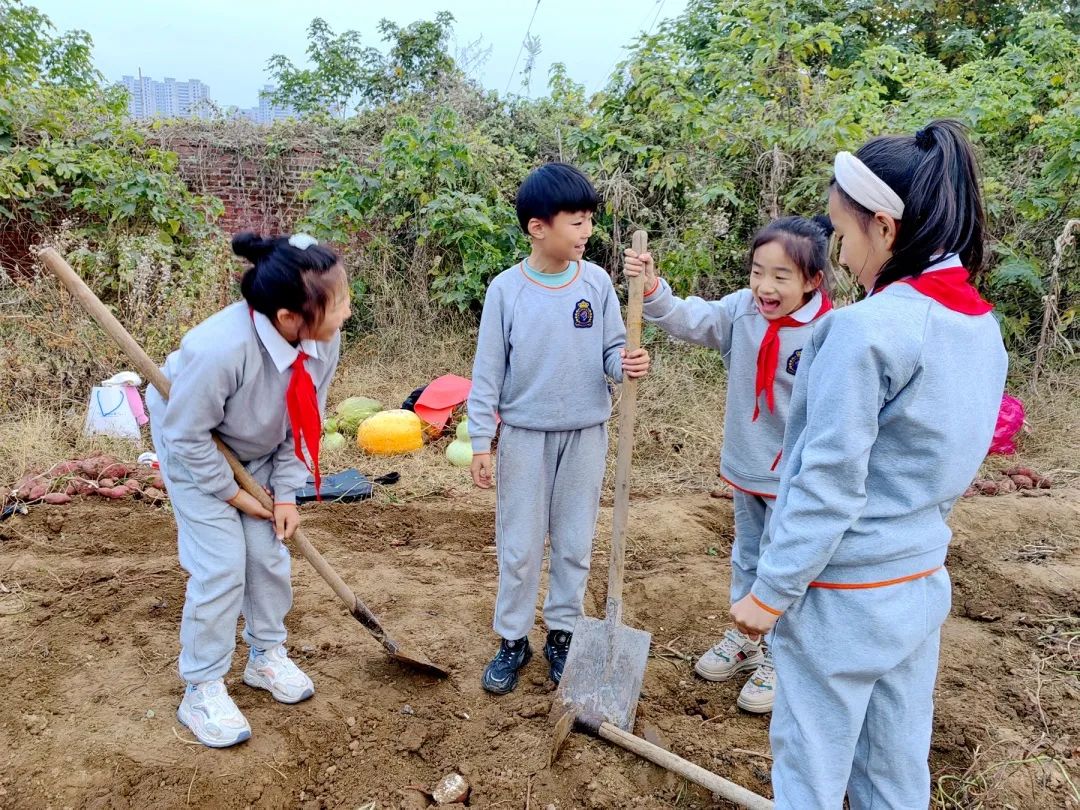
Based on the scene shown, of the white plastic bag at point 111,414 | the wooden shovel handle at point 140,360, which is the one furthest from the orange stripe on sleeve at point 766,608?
the white plastic bag at point 111,414

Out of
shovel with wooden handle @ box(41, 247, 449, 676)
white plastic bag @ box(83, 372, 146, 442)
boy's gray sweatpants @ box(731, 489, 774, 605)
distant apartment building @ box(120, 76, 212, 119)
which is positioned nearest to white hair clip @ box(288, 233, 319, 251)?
shovel with wooden handle @ box(41, 247, 449, 676)

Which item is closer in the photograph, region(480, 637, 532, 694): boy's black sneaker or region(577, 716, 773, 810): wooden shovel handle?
region(577, 716, 773, 810): wooden shovel handle

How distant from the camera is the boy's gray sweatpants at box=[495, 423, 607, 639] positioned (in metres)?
2.57

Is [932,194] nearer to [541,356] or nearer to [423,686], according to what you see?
[541,356]

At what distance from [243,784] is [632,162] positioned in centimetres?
559

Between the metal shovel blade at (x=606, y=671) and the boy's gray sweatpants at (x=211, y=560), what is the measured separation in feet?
3.44

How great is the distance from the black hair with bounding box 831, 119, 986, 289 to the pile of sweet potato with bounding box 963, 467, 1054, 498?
143 inches

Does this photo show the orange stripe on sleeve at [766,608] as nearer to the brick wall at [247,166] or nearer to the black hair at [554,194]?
the black hair at [554,194]

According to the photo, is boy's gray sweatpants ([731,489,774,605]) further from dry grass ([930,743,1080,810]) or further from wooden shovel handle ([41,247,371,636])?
wooden shovel handle ([41,247,371,636])

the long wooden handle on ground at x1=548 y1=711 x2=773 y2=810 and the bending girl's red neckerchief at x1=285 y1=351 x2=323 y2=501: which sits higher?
the bending girl's red neckerchief at x1=285 y1=351 x2=323 y2=501

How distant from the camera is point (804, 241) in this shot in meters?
2.31

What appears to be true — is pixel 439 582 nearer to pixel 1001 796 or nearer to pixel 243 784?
pixel 243 784

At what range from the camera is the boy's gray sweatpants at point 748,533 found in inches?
101

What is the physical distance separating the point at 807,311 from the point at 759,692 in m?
1.30
